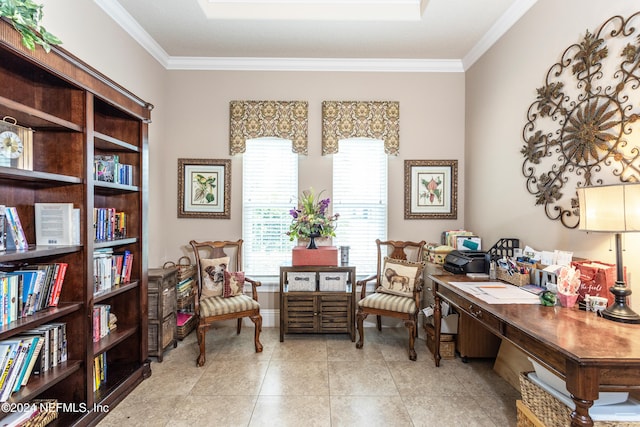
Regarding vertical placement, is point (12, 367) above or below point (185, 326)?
above

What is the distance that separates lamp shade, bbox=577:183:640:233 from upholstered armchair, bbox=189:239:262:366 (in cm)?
276

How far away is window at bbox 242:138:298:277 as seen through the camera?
3.80m

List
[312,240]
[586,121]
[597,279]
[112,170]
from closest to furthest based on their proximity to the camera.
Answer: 1. [597,279]
2. [586,121]
3. [112,170]
4. [312,240]

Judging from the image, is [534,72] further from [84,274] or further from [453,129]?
[84,274]

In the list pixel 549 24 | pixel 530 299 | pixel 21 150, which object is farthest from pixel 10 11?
pixel 549 24

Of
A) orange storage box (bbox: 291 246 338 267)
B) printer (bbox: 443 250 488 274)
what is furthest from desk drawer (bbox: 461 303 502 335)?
orange storage box (bbox: 291 246 338 267)

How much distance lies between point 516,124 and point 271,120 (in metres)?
2.61

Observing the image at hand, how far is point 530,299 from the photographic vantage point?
2053 millimetres

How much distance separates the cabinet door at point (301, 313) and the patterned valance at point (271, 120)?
175 centimetres

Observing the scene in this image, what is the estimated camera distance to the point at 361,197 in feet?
12.6

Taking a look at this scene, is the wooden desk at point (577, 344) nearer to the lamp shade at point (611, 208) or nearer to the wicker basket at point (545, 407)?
the wicker basket at point (545, 407)

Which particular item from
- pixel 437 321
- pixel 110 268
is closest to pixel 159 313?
pixel 110 268

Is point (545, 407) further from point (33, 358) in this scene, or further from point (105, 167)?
point (105, 167)

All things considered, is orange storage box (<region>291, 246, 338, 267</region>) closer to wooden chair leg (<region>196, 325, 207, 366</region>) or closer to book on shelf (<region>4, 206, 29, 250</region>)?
wooden chair leg (<region>196, 325, 207, 366</region>)
